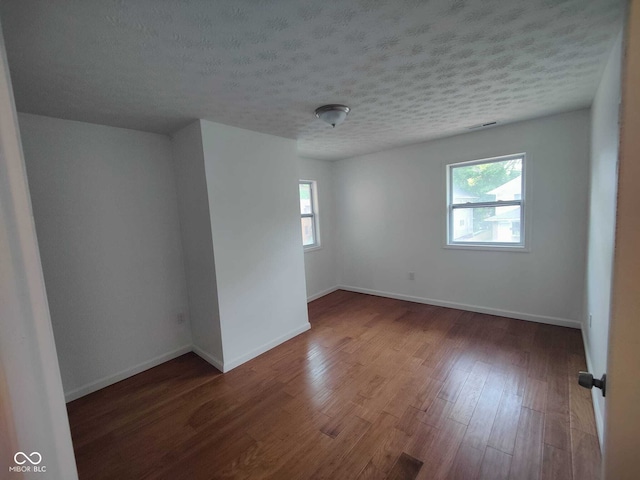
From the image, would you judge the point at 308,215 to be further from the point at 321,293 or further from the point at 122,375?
the point at 122,375

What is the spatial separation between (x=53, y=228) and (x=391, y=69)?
2.83 m

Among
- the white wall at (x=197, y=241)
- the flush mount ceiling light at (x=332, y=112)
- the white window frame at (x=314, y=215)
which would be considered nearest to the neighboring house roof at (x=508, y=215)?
the flush mount ceiling light at (x=332, y=112)

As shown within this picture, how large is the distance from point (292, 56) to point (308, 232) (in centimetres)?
325

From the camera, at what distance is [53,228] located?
2.23m

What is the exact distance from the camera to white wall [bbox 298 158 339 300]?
4.55 m

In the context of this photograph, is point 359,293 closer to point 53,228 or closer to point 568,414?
point 568,414

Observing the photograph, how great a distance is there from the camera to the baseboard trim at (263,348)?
2686 millimetres

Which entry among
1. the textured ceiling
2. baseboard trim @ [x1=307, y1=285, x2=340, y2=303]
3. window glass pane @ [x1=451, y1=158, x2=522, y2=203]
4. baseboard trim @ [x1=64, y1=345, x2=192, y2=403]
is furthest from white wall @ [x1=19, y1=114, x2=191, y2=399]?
window glass pane @ [x1=451, y1=158, x2=522, y2=203]

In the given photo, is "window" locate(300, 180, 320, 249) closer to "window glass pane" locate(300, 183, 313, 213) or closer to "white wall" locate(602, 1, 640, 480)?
"window glass pane" locate(300, 183, 313, 213)

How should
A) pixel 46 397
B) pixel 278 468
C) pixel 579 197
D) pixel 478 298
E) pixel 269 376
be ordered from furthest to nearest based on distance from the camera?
pixel 478 298
pixel 579 197
pixel 269 376
pixel 278 468
pixel 46 397

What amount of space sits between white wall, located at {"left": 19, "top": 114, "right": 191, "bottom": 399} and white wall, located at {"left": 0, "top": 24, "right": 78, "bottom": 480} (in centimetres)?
227

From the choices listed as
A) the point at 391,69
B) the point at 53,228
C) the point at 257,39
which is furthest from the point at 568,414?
the point at 53,228

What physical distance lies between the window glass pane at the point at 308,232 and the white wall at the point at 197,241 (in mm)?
2036

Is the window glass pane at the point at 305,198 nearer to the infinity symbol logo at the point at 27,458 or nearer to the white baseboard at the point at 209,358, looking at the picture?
the white baseboard at the point at 209,358
